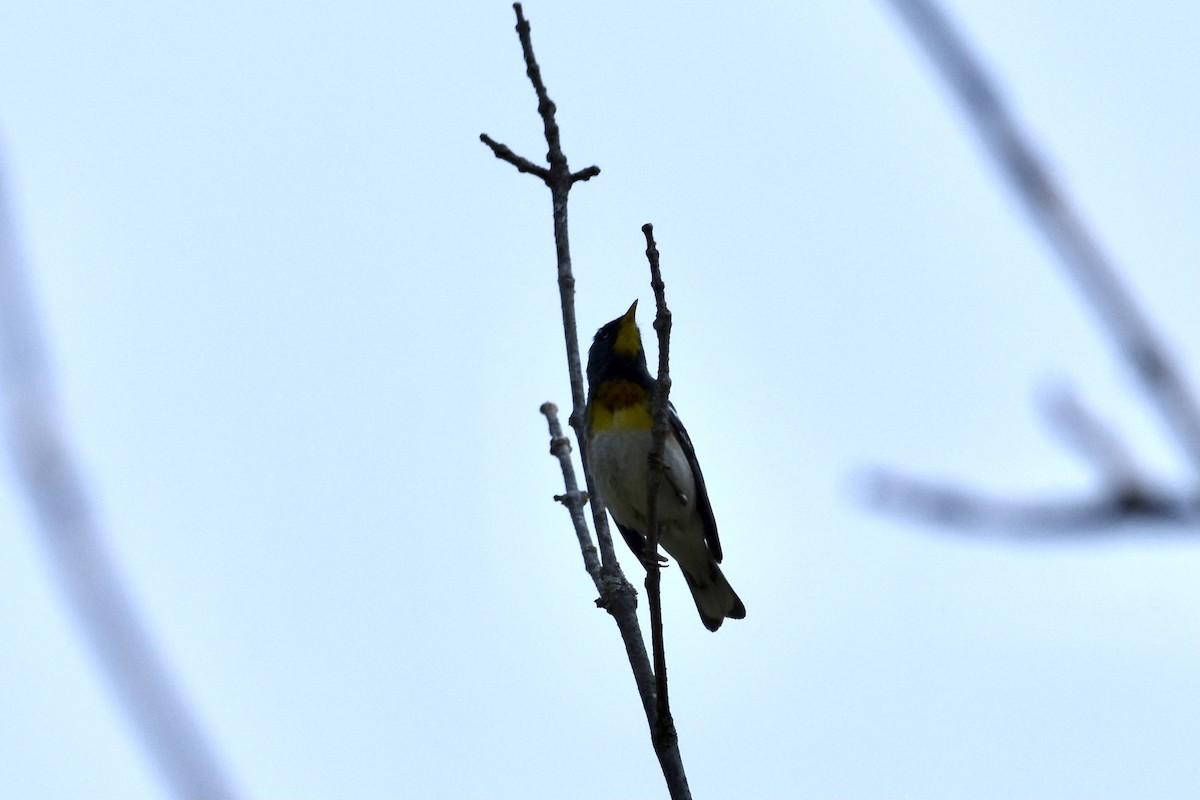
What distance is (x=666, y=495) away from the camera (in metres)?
8.51

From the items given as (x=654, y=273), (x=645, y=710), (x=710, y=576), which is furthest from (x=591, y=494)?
(x=710, y=576)

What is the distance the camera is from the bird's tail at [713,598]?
363 inches

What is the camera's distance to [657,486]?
517cm

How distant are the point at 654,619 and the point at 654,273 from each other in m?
1.25

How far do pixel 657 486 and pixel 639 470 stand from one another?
302cm

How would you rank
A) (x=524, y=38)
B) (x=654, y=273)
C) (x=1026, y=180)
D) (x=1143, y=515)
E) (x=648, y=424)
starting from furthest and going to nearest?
(x=648, y=424) → (x=524, y=38) → (x=654, y=273) → (x=1026, y=180) → (x=1143, y=515)

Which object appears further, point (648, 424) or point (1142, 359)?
point (648, 424)

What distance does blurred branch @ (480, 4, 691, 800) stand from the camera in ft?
16.8

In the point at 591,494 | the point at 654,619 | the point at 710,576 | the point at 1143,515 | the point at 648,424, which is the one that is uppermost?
the point at 648,424

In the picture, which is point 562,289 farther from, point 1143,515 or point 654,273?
point 1143,515

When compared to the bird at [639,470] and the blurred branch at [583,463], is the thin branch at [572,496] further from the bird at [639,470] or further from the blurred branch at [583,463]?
the bird at [639,470]

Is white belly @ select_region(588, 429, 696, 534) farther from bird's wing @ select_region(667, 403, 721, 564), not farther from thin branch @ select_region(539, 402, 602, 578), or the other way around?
thin branch @ select_region(539, 402, 602, 578)

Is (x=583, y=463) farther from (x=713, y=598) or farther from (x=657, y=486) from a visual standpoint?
(x=713, y=598)

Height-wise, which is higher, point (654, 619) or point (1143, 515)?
point (654, 619)
